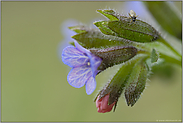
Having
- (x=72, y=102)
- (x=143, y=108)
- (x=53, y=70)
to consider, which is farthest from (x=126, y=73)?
(x=53, y=70)

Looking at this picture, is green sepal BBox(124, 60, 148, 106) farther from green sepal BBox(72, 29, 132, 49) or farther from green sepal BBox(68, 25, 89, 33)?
green sepal BBox(68, 25, 89, 33)

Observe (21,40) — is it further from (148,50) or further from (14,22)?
(148,50)

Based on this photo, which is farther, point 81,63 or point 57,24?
point 57,24

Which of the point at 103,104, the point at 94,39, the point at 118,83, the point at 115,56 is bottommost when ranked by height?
the point at 103,104

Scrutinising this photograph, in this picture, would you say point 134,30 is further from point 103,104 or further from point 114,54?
point 103,104

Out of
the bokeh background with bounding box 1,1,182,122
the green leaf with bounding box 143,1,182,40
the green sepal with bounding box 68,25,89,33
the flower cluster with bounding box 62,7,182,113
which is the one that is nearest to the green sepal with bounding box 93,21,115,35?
the flower cluster with bounding box 62,7,182,113

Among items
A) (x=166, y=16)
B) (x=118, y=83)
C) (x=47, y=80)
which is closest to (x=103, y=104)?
(x=118, y=83)
